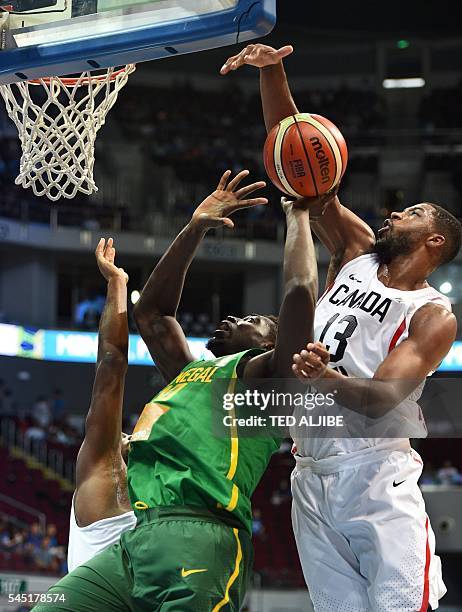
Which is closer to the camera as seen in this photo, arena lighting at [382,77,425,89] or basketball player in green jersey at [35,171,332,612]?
basketball player in green jersey at [35,171,332,612]

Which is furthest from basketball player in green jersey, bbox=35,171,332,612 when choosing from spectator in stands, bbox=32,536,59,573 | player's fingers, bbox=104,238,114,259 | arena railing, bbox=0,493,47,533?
arena railing, bbox=0,493,47,533

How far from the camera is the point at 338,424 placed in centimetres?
351

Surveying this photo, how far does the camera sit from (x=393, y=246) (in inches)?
148

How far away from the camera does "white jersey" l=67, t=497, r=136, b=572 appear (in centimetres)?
371

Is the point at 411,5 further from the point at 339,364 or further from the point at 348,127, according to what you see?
the point at 339,364

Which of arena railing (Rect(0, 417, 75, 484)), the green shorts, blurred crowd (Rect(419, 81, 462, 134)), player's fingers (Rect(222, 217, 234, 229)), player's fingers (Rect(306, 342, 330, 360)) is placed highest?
blurred crowd (Rect(419, 81, 462, 134))

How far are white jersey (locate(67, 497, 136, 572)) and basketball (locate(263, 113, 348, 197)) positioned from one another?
1.40 meters

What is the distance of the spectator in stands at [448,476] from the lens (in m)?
14.2

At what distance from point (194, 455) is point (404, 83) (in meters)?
18.6

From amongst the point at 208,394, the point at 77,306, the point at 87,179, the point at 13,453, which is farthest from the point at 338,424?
the point at 77,306

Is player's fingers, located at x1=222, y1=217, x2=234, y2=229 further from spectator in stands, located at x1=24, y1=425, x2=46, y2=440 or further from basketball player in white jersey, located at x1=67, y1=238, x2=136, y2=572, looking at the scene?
spectator in stands, located at x1=24, y1=425, x2=46, y2=440

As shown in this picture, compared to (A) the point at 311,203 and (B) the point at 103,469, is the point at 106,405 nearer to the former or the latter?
(B) the point at 103,469

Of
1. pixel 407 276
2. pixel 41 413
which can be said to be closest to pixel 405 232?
pixel 407 276

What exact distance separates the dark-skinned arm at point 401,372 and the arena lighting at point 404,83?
1800 cm
